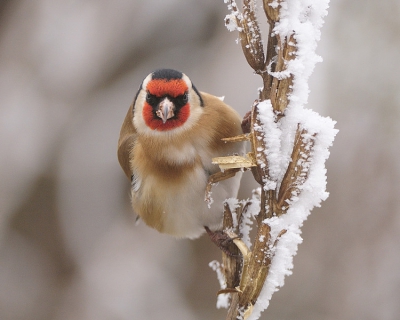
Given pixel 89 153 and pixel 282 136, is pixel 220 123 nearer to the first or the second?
pixel 282 136

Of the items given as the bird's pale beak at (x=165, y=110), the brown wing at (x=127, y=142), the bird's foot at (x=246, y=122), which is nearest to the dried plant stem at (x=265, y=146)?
the bird's foot at (x=246, y=122)

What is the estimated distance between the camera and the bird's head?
1.21 m

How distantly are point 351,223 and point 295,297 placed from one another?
0.48 m

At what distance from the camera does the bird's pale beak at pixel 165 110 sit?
1177 millimetres

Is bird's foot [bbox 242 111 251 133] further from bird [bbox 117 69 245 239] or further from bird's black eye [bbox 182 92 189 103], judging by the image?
bird's black eye [bbox 182 92 189 103]

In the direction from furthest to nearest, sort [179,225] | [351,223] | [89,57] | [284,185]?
1. [89,57]
2. [351,223]
3. [179,225]
4. [284,185]

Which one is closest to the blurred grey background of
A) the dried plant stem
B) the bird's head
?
the bird's head

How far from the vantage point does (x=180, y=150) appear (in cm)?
123

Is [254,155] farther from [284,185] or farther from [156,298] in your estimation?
[156,298]

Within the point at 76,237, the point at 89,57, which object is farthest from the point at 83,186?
the point at 89,57

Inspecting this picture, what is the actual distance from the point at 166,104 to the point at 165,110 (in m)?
0.02

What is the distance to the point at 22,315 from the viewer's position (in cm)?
279

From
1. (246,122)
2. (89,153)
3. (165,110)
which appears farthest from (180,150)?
(89,153)

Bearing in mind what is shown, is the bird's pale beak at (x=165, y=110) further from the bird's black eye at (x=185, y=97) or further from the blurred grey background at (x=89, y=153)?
the blurred grey background at (x=89, y=153)
